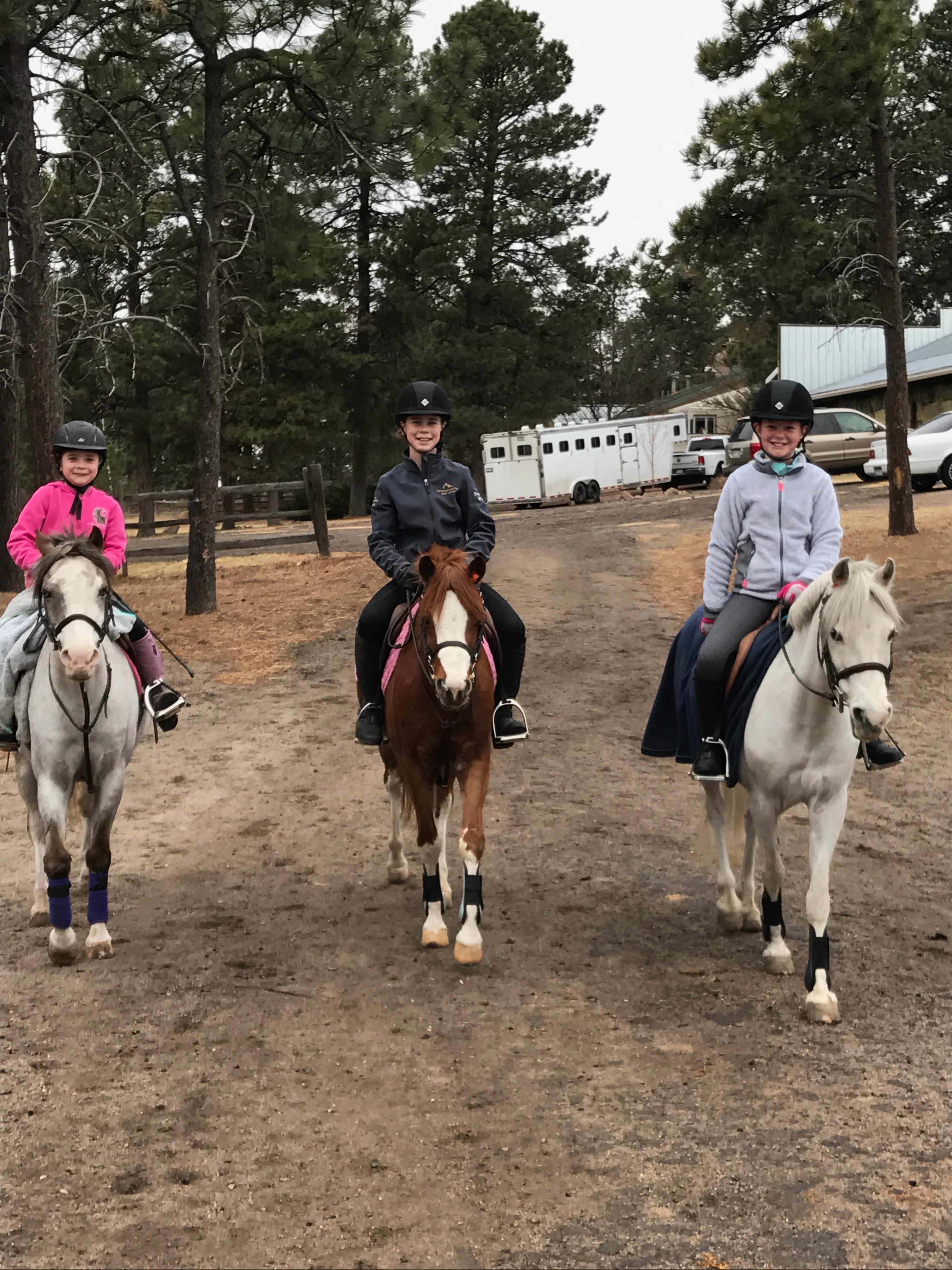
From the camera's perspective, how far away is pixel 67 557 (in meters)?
6.23

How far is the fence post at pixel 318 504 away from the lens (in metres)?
23.0

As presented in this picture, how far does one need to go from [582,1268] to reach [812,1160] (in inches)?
39.7

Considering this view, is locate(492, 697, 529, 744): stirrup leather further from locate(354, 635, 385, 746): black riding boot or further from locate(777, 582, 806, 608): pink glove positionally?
locate(777, 582, 806, 608): pink glove

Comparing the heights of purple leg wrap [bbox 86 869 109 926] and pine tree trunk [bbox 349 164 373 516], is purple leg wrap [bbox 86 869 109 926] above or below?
below

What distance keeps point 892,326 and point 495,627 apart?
15.3 meters

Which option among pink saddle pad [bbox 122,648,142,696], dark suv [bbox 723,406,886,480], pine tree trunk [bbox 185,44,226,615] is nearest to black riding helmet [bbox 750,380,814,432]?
pink saddle pad [bbox 122,648,142,696]

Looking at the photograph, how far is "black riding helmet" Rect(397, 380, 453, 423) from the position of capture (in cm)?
694

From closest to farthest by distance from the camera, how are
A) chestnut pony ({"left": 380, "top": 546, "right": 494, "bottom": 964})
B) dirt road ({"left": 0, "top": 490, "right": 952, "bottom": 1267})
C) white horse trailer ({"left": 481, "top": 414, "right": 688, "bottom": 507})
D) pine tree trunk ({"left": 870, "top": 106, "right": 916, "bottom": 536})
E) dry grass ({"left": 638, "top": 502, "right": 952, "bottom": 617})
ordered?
Result: dirt road ({"left": 0, "top": 490, "right": 952, "bottom": 1267}) → chestnut pony ({"left": 380, "top": 546, "right": 494, "bottom": 964}) → dry grass ({"left": 638, "top": 502, "right": 952, "bottom": 617}) → pine tree trunk ({"left": 870, "top": 106, "right": 916, "bottom": 536}) → white horse trailer ({"left": 481, "top": 414, "right": 688, "bottom": 507})

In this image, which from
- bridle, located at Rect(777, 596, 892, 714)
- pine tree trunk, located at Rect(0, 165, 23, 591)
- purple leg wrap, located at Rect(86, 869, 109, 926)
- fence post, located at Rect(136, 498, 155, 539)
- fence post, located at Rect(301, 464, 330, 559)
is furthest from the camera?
fence post, located at Rect(136, 498, 155, 539)

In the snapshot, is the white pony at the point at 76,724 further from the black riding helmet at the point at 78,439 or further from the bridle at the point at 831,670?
the bridle at the point at 831,670

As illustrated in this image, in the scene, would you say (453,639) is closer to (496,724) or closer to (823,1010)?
(496,724)

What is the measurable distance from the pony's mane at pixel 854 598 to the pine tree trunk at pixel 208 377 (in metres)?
12.8

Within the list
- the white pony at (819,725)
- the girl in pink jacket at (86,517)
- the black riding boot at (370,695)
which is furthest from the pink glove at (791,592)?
the girl in pink jacket at (86,517)

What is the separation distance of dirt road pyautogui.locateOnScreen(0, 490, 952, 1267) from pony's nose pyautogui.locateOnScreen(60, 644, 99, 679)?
4.75ft
